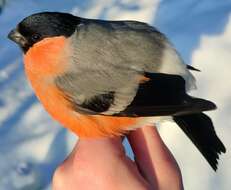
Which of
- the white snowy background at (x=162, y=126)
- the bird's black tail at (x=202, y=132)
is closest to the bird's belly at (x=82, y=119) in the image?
the bird's black tail at (x=202, y=132)

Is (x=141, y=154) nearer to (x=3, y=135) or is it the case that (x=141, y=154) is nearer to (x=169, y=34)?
(x=3, y=135)

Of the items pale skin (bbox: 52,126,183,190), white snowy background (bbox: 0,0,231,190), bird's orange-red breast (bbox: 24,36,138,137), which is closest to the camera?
pale skin (bbox: 52,126,183,190)

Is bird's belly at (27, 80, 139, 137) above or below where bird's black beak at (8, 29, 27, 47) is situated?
below

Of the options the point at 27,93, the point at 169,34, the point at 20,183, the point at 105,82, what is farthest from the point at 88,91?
the point at 169,34

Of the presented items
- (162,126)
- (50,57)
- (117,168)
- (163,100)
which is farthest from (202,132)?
(162,126)

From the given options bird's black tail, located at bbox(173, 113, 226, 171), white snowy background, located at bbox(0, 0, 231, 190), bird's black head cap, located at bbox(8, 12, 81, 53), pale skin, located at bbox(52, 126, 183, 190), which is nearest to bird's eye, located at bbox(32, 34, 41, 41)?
bird's black head cap, located at bbox(8, 12, 81, 53)

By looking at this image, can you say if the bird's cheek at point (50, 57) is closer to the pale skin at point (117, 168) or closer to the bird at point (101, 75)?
the bird at point (101, 75)

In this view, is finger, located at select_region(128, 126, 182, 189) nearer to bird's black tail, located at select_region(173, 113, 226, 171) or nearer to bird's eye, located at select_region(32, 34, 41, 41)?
bird's black tail, located at select_region(173, 113, 226, 171)
